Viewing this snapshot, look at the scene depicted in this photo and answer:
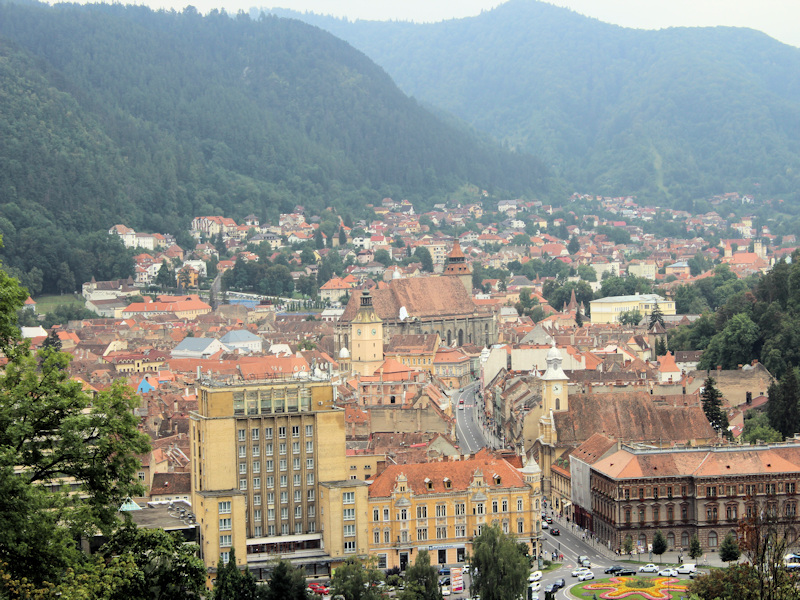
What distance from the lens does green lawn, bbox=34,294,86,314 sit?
603 feet

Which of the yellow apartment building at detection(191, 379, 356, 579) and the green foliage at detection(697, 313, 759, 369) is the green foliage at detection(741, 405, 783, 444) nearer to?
the green foliage at detection(697, 313, 759, 369)

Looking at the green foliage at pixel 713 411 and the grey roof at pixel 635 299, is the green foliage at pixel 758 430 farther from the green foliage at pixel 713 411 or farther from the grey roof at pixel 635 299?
the grey roof at pixel 635 299

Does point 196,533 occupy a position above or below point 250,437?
below

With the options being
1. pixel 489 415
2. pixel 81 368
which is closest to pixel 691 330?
pixel 489 415

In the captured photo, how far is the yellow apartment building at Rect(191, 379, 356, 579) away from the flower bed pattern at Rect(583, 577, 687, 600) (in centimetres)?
1127

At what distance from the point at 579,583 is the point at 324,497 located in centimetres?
1226

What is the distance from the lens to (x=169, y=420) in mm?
87500

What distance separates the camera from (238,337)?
147 meters

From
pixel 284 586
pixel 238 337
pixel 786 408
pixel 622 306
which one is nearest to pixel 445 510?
pixel 284 586

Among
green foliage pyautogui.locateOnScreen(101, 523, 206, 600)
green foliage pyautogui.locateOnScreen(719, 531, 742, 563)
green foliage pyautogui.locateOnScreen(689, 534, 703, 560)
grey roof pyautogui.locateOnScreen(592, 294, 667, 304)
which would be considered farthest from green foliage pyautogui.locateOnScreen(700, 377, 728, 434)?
grey roof pyautogui.locateOnScreen(592, 294, 667, 304)

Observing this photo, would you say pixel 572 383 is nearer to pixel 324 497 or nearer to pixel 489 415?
pixel 489 415

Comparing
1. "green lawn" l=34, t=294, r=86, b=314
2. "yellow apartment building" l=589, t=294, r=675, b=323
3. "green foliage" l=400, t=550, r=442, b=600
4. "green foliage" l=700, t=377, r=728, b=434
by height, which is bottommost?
"green foliage" l=400, t=550, r=442, b=600

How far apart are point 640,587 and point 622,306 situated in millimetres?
122596

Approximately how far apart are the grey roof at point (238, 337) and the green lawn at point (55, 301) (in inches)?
1711
